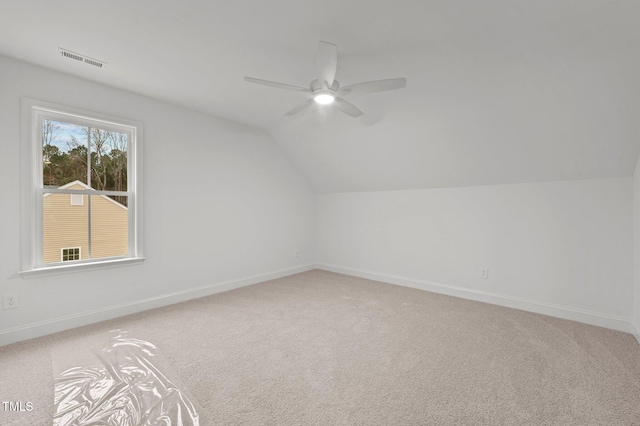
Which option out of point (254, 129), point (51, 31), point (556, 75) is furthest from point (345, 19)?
point (254, 129)

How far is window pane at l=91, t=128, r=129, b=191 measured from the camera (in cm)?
Result: 295

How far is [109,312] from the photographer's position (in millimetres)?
2926

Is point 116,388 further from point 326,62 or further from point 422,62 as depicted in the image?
point 422,62

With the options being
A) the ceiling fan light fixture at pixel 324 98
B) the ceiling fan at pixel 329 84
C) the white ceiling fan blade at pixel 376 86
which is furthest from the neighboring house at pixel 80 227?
the white ceiling fan blade at pixel 376 86

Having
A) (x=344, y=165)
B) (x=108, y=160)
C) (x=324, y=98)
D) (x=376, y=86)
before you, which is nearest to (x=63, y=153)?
(x=108, y=160)

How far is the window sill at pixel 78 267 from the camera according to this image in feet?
8.20

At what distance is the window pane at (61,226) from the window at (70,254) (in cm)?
2

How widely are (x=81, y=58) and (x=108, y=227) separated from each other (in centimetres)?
159

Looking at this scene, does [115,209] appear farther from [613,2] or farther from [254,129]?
[613,2]

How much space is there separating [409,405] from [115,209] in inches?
128

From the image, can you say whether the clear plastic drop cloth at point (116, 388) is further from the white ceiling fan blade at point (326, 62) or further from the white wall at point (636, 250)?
the white wall at point (636, 250)

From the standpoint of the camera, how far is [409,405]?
167 cm

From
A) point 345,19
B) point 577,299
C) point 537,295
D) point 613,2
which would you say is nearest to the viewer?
point 613,2

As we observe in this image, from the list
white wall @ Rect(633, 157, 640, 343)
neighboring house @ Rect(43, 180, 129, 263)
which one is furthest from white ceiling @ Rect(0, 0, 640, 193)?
neighboring house @ Rect(43, 180, 129, 263)
